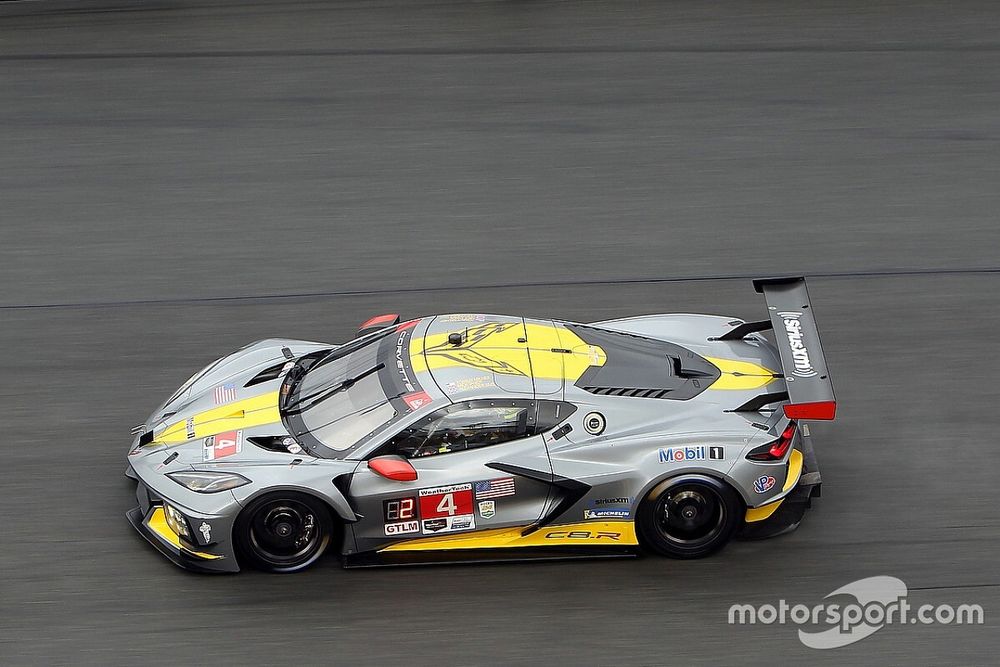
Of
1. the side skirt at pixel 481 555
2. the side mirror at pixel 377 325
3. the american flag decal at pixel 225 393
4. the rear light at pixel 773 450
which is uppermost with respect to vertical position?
the side mirror at pixel 377 325

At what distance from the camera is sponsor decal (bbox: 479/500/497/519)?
21.9ft

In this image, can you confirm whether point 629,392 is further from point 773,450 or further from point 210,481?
point 210,481

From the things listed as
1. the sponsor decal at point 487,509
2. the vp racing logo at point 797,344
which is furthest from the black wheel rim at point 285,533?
the vp racing logo at point 797,344

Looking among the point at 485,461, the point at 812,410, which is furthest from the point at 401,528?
the point at 812,410

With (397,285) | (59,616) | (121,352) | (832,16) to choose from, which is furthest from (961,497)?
(832,16)

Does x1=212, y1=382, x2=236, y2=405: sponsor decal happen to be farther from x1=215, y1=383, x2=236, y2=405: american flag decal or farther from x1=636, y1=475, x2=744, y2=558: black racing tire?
Result: x1=636, y1=475, x2=744, y2=558: black racing tire

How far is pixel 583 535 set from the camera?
22.4 feet

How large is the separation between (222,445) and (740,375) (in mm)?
3388

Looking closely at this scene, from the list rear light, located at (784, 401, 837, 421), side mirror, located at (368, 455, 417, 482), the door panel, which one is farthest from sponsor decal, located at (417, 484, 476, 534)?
rear light, located at (784, 401, 837, 421)

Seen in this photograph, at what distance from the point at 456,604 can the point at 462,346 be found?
162 centimetres

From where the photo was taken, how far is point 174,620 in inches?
258

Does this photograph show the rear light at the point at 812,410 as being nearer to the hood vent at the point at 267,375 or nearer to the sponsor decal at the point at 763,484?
the sponsor decal at the point at 763,484

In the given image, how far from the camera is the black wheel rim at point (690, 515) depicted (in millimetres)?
6820

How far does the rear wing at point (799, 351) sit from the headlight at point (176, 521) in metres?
3.71
